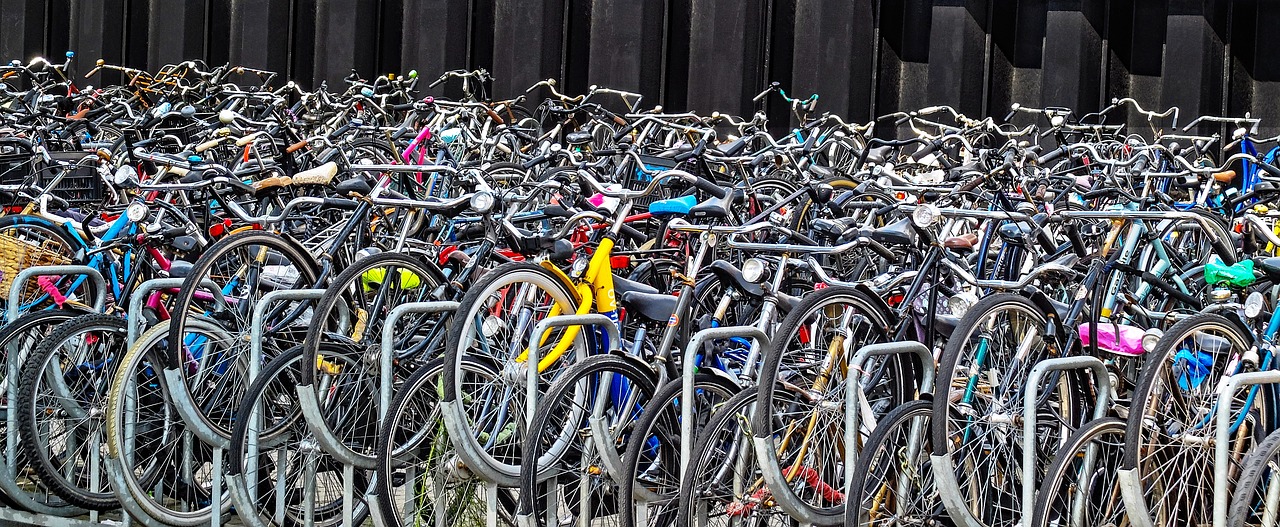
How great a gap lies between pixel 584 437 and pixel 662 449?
234mm

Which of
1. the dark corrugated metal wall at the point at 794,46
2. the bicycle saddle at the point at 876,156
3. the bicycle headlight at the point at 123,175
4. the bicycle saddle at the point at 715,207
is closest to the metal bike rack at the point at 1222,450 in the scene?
the bicycle saddle at the point at 715,207

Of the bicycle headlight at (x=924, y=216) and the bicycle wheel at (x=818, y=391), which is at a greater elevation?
the bicycle headlight at (x=924, y=216)

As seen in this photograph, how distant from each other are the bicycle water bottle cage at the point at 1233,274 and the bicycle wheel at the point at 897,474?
1143 mm

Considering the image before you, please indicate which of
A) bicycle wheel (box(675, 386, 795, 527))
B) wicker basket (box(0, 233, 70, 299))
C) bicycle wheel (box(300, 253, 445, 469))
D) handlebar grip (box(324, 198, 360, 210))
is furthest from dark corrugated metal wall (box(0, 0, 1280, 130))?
bicycle wheel (box(675, 386, 795, 527))

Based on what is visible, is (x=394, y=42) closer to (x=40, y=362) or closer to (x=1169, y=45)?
(x=1169, y=45)

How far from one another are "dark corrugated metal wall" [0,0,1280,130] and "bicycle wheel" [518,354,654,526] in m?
12.9

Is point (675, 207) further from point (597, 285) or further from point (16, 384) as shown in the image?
point (16, 384)

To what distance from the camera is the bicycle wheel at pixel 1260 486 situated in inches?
147

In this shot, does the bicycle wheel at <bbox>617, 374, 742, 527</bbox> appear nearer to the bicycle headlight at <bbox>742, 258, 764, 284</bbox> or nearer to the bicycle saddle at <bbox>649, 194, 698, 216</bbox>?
the bicycle headlight at <bbox>742, 258, 764, 284</bbox>

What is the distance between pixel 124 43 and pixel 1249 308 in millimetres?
18759

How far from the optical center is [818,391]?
4.46m

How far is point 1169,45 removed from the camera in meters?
16.1

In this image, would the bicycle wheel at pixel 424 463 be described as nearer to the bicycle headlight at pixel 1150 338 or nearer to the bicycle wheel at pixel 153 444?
the bicycle wheel at pixel 153 444

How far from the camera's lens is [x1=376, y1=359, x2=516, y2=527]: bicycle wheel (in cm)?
448
